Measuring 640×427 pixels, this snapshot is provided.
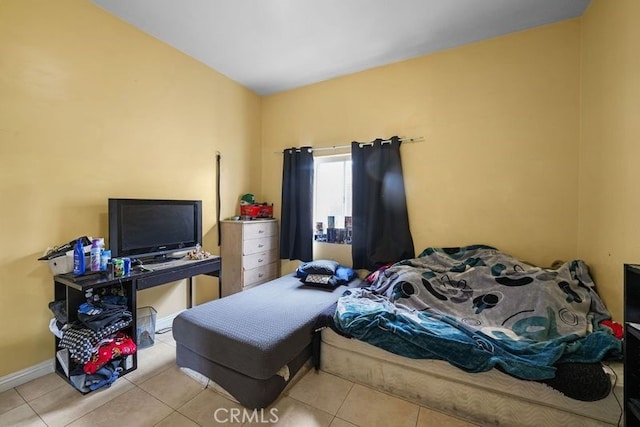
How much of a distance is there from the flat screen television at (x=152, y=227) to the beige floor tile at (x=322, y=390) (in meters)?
1.67

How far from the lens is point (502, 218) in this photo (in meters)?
2.40

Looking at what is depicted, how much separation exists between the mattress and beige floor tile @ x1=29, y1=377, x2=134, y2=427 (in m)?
1.42

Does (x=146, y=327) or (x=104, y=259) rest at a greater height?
(x=104, y=259)

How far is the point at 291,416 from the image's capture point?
1.46m

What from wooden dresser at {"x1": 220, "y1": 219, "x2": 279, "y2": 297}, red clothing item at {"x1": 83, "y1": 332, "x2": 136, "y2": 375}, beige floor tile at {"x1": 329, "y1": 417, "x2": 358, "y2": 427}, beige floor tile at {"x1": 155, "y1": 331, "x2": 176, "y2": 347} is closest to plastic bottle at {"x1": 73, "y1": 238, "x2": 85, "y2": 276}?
red clothing item at {"x1": 83, "y1": 332, "x2": 136, "y2": 375}

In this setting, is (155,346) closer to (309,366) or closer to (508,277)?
(309,366)

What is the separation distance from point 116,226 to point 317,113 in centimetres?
247

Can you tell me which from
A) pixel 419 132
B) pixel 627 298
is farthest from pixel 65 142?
pixel 627 298

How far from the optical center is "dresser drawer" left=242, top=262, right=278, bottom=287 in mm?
2975

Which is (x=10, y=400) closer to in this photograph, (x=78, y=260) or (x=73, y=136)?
(x=78, y=260)

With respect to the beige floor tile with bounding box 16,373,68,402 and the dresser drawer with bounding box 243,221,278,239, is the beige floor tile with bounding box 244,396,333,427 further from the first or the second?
the dresser drawer with bounding box 243,221,278,239

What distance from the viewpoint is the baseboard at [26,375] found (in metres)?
1.66

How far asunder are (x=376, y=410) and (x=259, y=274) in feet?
6.67

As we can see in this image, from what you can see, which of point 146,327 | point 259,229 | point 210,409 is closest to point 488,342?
point 210,409
